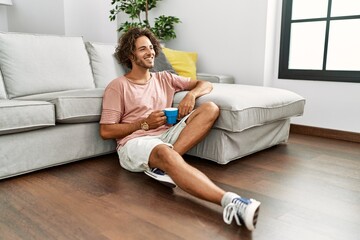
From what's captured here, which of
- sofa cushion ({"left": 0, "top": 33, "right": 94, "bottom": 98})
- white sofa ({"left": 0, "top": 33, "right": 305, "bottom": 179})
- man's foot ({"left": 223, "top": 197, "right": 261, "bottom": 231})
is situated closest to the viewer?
man's foot ({"left": 223, "top": 197, "right": 261, "bottom": 231})

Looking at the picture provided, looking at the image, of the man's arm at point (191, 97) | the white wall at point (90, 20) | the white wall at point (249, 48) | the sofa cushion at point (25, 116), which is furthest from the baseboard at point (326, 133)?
the white wall at point (90, 20)

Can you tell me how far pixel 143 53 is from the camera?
80.6 inches

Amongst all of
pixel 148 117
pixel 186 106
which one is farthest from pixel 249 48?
pixel 148 117

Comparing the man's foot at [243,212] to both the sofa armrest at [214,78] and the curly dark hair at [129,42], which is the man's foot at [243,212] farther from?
the sofa armrest at [214,78]

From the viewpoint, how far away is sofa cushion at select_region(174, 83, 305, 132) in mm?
2018

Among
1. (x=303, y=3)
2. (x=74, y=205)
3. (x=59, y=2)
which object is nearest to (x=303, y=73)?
(x=303, y=3)

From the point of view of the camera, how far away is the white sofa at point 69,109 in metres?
1.91

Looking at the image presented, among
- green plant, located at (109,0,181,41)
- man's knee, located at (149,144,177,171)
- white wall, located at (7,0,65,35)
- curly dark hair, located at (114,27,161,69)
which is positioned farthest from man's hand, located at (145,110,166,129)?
white wall, located at (7,0,65,35)

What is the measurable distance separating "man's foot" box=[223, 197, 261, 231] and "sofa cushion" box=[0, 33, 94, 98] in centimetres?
157

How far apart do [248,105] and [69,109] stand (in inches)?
42.4

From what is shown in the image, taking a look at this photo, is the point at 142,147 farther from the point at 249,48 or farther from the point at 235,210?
the point at 249,48

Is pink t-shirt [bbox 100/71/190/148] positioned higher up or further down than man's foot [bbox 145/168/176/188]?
higher up

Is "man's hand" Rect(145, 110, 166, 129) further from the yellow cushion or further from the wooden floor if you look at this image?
the yellow cushion

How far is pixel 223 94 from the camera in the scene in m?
2.15
